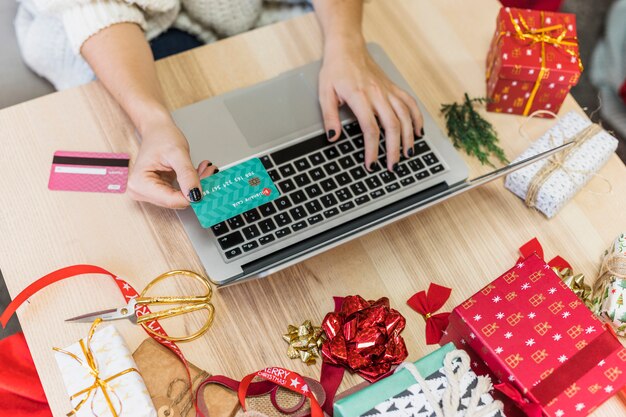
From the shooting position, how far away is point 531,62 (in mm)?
989

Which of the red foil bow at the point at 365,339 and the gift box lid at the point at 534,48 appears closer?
the red foil bow at the point at 365,339

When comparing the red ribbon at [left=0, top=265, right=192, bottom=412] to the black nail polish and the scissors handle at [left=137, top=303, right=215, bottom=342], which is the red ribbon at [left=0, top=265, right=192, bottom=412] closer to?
the scissors handle at [left=137, top=303, right=215, bottom=342]

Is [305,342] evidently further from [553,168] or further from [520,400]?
[553,168]

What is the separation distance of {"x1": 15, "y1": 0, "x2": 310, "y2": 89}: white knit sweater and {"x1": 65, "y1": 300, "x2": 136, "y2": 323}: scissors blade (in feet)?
1.52

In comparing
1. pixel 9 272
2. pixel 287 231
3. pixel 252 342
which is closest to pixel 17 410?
pixel 9 272

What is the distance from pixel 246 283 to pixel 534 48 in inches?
23.9

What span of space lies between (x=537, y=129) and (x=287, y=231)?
1.61 feet

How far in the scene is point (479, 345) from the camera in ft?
2.53

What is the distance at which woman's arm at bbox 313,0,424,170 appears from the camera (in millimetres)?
969

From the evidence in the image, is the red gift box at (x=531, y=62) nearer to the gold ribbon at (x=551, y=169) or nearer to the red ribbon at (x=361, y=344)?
the gold ribbon at (x=551, y=169)

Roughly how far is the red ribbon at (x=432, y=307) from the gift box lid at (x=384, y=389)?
12 cm

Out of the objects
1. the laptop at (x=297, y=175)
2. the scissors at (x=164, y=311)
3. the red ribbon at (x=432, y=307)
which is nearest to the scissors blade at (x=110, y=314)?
the scissors at (x=164, y=311)

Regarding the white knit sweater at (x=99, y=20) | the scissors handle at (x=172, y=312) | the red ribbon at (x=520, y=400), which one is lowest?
the red ribbon at (x=520, y=400)

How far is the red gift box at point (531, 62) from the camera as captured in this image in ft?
3.26
